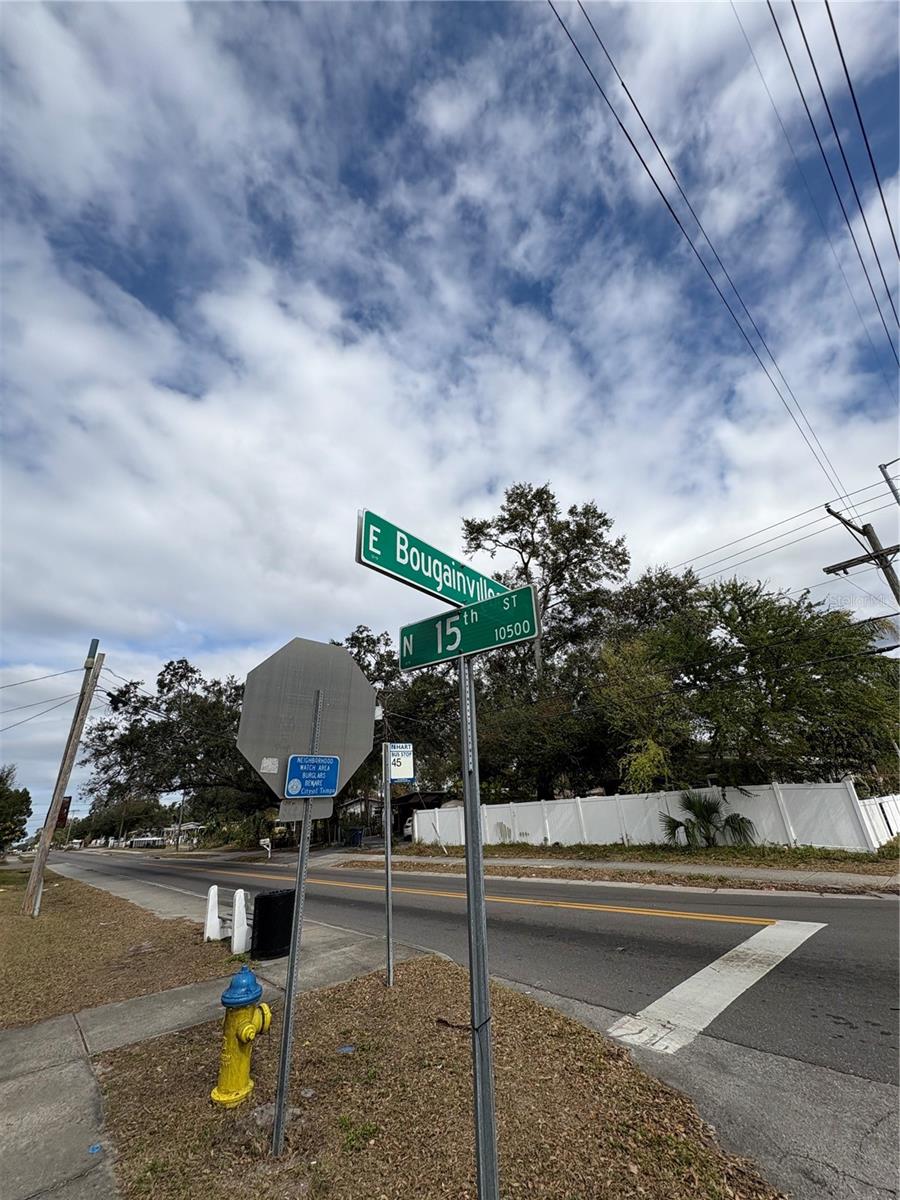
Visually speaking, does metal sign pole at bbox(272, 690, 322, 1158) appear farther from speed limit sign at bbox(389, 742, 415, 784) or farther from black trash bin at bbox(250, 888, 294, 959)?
black trash bin at bbox(250, 888, 294, 959)

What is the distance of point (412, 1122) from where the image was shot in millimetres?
3195

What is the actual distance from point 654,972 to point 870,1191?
11.6 feet

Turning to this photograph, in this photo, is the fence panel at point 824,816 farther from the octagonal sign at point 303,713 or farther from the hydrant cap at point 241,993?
the hydrant cap at point 241,993

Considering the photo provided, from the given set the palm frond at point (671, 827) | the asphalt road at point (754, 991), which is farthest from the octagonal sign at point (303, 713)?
the palm frond at point (671, 827)

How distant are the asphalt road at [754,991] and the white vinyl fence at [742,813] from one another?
350 cm

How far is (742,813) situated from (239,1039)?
15.3 metres

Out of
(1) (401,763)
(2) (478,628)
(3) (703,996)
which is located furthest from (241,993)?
(3) (703,996)

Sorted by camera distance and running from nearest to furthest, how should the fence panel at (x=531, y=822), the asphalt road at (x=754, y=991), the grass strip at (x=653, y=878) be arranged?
1. the asphalt road at (x=754, y=991)
2. the grass strip at (x=653, y=878)
3. the fence panel at (x=531, y=822)

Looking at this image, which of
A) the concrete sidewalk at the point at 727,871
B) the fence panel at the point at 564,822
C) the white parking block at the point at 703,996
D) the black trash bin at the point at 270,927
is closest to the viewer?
the white parking block at the point at 703,996

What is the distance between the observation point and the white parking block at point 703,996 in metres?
4.38

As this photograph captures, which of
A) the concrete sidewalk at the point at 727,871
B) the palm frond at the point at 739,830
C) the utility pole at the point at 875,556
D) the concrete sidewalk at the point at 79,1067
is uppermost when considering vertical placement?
the utility pole at the point at 875,556

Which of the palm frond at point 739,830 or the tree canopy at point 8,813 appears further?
the tree canopy at point 8,813

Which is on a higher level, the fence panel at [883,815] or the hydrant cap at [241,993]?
the fence panel at [883,815]

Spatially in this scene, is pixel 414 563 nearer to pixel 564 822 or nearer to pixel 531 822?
pixel 564 822
